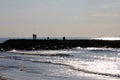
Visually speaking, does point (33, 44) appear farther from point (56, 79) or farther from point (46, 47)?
point (56, 79)

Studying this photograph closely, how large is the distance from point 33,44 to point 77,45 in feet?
30.2

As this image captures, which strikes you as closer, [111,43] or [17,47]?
[17,47]

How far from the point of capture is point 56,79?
76.8 feet

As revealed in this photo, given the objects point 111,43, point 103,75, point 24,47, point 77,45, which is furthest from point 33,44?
point 103,75

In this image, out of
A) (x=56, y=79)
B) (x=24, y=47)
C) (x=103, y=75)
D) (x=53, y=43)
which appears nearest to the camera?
(x=56, y=79)

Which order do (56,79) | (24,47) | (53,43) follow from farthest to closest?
(53,43), (24,47), (56,79)

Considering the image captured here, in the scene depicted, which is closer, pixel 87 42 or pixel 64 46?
pixel 64 46

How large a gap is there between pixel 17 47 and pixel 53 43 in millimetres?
8607

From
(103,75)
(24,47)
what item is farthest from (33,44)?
(103,75)

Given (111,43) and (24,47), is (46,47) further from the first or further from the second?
(111,43)

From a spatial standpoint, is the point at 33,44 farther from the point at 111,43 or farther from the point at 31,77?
the point at 31,77

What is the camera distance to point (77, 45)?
75.0 metres

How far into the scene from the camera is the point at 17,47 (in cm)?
6888

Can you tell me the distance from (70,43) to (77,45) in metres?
2.04
